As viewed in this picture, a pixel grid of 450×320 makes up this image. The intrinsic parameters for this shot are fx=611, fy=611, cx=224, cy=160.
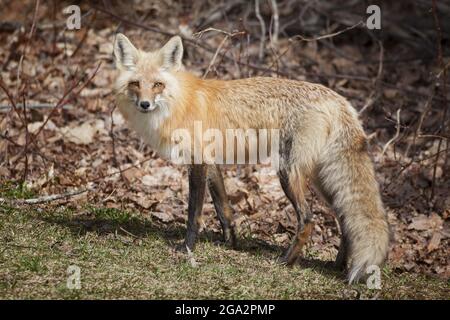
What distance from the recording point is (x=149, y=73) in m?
4.99

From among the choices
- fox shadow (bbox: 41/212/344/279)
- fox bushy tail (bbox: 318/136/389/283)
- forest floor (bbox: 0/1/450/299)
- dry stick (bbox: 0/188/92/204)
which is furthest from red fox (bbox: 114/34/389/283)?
dry stick (bbox: 0/188/92/204)

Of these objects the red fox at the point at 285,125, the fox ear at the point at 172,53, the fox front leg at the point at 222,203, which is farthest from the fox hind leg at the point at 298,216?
the fox ear at the point at 172,53

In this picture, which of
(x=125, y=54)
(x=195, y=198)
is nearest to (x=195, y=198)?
(x=195, y=198)

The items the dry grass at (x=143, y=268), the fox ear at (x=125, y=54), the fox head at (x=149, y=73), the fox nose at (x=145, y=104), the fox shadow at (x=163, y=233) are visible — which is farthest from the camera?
the fox shadow at (x=163, y=233)

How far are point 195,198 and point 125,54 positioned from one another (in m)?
1.34

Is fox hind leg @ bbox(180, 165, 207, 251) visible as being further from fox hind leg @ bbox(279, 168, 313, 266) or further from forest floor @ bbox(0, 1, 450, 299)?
fox hind leg @ bbox(279, 168, 313, 266)

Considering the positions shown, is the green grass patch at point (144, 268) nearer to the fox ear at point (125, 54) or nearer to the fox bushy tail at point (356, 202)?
the fox bushy tail at point (356, 202)

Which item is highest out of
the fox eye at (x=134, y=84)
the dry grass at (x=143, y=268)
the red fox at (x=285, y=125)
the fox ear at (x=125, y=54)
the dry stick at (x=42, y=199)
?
the fox ear at (x=125, y=54)

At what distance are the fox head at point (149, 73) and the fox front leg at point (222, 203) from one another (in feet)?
2.52

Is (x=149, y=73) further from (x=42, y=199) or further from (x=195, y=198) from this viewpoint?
(x=42, y=199)

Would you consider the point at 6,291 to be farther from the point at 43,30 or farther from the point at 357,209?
the point at 43,30

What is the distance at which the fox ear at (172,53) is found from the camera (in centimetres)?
503

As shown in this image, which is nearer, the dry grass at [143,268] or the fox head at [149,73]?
the dry grass at [143,268]

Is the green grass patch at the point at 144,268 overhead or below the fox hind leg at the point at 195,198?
below
